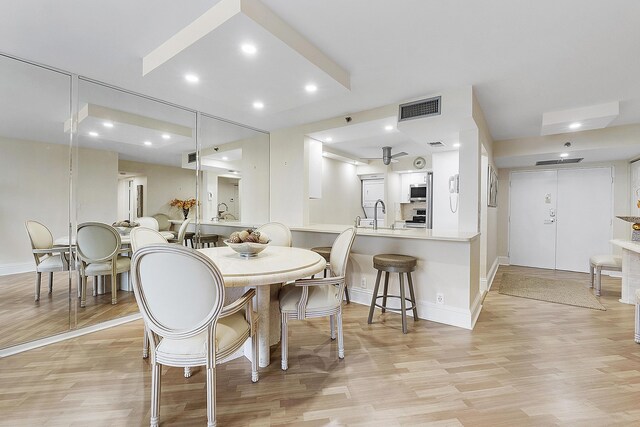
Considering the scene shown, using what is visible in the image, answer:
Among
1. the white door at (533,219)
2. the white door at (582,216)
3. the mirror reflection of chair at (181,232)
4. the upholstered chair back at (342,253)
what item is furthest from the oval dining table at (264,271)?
the white door at (582,216)

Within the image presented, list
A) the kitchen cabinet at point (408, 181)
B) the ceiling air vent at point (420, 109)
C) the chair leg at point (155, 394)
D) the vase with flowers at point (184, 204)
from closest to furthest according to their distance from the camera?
the chair leg at point (155, 394), the ceiling air vent at point (420, 109), the vase with flowers at point (184, 204), the kitchen cabinet at point (408, 181)

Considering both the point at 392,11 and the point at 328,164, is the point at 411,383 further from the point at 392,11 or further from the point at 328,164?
the point at 328,164

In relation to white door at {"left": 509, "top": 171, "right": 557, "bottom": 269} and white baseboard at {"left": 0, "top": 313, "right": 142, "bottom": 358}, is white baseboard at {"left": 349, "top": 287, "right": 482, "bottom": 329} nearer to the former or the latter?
white baseboard at {"left": 0, "top": 313, "right": 142, "bottom": 358}

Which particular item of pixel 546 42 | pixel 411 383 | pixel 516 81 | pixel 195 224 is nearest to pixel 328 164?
pixel 195 224

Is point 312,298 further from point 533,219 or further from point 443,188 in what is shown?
point 533,219

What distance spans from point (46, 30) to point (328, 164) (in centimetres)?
431

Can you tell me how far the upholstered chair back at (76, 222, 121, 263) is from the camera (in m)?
2.69

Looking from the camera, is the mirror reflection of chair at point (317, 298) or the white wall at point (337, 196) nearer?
the mirror reflection of chair at point (317, 298)

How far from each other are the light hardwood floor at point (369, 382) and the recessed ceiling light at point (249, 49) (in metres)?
2.20

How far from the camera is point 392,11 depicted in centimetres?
172

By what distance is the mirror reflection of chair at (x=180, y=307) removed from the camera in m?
1.30

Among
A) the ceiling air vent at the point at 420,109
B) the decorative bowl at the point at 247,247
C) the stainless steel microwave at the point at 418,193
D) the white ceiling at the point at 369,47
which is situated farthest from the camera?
the stainless steel microwave at the point at 418,193

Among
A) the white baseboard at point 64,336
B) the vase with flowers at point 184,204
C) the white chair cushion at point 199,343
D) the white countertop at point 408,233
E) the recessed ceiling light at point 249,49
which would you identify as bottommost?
the white baseboard at point 64,336

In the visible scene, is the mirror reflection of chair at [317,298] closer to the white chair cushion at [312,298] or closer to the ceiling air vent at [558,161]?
the white chair cushion at [312,298]
